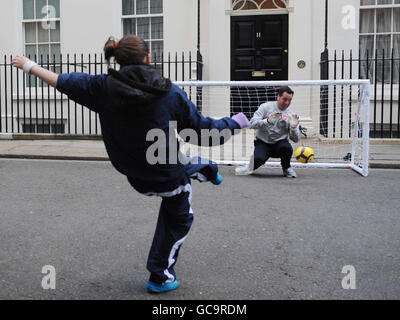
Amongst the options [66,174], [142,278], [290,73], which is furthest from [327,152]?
[142,278]

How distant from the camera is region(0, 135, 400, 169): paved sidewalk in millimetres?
10047

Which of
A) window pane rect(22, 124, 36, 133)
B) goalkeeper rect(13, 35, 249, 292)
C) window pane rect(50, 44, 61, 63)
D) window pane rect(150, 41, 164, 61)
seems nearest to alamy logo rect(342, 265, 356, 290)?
goalkeeper rect(13, 35, 249, 292)

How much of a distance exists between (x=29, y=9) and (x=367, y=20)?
29.0 ft

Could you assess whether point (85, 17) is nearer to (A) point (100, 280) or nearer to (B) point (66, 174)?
(B) point (66, 174)

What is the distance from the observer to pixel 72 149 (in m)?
11.2

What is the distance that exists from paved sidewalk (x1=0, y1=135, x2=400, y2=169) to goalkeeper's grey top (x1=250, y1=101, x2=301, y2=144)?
1906 millimetres

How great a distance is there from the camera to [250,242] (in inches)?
185

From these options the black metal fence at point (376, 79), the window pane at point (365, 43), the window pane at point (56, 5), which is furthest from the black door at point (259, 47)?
the window pane at point (56, 5)

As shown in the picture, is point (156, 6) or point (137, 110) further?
point (156, 6)

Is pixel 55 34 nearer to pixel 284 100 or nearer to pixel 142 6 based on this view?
pixel 142 6

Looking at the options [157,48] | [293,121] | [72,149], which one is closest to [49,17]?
[157,48]

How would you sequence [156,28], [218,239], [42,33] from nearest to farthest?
[218,239], [156,28], [42,33]

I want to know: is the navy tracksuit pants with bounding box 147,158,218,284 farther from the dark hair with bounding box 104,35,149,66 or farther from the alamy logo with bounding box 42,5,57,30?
the alamy logo with bounding box 42,5,57,30

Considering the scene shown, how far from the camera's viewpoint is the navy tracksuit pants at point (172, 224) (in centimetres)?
343
